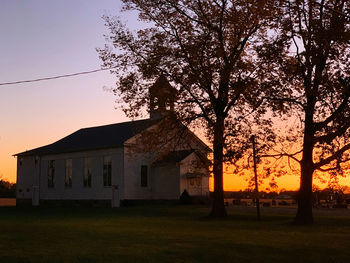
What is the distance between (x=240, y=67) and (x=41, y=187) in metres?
A: 35.7

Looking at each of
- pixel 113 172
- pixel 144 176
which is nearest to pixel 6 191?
pixel 113 172

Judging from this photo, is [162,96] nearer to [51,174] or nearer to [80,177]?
[80,177]

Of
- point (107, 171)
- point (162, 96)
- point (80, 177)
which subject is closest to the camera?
point (162, 96)

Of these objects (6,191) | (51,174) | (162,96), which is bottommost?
(6,191)

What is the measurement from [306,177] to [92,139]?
30.7 metres

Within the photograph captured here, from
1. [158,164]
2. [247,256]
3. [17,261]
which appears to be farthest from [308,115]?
[158,164]

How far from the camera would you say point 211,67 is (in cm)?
2469

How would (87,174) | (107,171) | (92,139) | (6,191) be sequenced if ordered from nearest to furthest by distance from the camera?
(107,171)
(87,174)
(92,139)
(6,191)

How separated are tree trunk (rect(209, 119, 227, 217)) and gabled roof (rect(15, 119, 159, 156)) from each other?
48.5 feet

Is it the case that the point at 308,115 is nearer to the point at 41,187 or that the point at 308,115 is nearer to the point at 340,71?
the point at 340,71

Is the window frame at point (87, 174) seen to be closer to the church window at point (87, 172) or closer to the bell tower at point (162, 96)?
the church window at point (87, 172)

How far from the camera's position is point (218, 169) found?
27.1 meters

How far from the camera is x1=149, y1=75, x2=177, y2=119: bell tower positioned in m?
26.6

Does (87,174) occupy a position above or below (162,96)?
below
